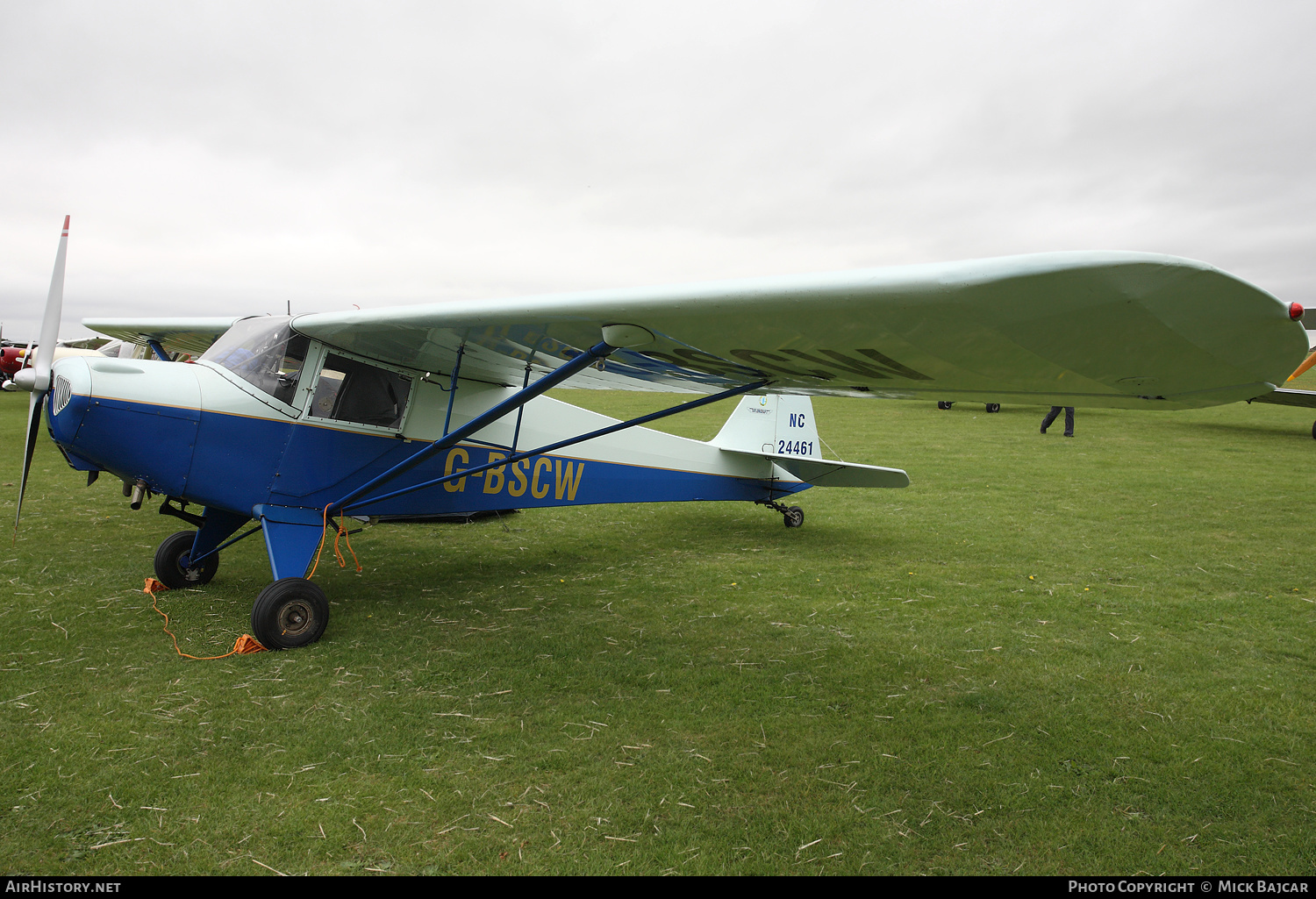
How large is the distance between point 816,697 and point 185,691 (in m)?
3.53

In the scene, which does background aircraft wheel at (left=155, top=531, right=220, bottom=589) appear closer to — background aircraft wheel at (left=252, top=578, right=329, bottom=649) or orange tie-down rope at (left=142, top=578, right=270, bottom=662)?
orange tie-down rope at (left=142, top=578, right=270, bottom=662)

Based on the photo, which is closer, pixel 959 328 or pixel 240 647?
pixel 959 328

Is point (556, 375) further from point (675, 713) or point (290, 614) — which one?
point (290, 614)

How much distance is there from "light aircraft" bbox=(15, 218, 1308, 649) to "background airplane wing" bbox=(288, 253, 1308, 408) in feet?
0.03

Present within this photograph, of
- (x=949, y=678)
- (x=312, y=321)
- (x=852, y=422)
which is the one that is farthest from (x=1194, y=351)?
(x=852, y=422)

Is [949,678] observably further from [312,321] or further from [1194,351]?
[312,321]

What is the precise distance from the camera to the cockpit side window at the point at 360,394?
5199mm

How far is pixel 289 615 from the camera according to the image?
4.51 metres

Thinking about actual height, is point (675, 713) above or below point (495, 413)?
below

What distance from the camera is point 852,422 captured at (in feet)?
77.1

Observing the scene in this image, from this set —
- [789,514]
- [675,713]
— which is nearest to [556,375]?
[675,713]

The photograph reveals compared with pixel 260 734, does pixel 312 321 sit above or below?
above

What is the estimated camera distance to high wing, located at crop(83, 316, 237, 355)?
7.87 metres

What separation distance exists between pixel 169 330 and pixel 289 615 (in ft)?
18.2
